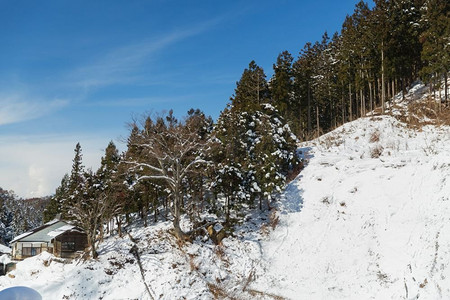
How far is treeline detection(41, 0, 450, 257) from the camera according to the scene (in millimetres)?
21875

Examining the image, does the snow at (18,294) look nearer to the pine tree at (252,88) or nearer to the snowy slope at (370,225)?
the snowy slope at (370,225)

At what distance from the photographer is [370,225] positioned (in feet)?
57.5

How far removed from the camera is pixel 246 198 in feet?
72.4

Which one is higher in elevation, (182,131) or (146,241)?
(182,131)

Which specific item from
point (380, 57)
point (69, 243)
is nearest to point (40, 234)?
point (69, 243)

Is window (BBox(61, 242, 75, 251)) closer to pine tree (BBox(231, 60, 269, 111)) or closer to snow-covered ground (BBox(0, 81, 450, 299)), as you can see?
snow-covered ground (BBox(0, 81, 450, 299))

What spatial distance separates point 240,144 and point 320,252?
994 cm

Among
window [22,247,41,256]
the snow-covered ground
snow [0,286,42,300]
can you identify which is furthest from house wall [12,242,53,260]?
snow [0,286,42,300]

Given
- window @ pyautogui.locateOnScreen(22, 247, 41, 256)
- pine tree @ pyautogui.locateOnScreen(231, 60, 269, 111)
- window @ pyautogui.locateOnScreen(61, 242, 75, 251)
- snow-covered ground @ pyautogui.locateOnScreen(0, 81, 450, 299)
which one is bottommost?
window @ pyautogui.locateOnScreen(22, 247, 41, 256)

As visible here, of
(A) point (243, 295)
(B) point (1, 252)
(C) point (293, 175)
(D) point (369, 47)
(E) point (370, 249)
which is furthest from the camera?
(B) point (1, 252)

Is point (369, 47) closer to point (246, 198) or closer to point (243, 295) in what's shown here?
point (246, 198)

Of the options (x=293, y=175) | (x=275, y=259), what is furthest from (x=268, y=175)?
(x=275, y=259)

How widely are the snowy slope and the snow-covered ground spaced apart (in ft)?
0.18

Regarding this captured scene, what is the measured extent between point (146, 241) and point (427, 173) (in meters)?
17.9
